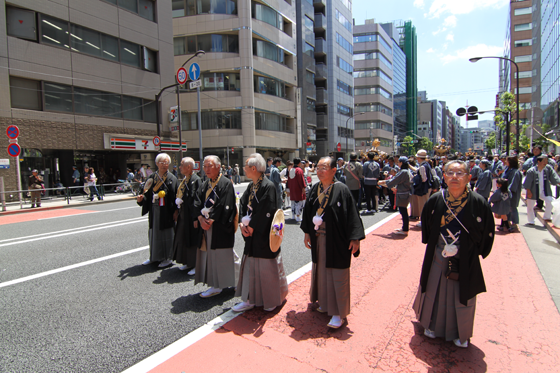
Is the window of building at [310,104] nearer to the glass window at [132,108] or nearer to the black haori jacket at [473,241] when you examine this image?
the glass window at [132,108]

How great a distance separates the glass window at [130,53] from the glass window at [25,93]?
21.9ft

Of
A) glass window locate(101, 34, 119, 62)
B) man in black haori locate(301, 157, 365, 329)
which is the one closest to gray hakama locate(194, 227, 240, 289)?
man in black haori locate(301, 157, 365, 329)

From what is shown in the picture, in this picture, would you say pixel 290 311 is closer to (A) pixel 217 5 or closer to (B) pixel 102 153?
(B) pixel 102 153

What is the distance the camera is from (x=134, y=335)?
336cm

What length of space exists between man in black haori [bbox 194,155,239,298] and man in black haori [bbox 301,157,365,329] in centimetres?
115

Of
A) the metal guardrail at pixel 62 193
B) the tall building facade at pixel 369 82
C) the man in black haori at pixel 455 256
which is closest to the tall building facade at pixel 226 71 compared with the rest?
the metal guardrail at pixel 62 193

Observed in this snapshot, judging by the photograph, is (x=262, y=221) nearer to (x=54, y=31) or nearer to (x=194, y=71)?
(x=194, y=71)

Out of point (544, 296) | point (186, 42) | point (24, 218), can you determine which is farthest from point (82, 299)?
point (186, 42)

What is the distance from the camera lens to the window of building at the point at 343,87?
55319 mm

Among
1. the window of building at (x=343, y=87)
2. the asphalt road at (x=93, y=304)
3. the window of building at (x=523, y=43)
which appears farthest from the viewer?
the window of building at (x=523, y=43)

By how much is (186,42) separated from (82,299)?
3483 centimetres

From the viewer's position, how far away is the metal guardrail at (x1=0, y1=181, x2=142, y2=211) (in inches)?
579

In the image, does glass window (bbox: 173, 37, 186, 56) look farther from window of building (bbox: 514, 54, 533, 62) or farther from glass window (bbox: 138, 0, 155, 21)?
window of building (bbox: 514, 54, 533, 62)

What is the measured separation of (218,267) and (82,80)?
72.2ft
